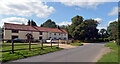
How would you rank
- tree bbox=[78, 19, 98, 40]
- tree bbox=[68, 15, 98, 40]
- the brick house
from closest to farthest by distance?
the brick house, tree bbox=[78, 19, 98, 40], tree bbox=[68, 15, 98, 40]

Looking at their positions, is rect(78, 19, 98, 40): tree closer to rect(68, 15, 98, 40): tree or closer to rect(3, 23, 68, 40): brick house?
rect(68, 15, 98, 40): tree

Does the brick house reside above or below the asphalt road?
above

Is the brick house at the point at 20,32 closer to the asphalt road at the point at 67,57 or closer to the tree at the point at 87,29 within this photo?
the tree at the point at 87,29

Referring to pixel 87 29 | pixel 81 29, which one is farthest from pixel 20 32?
pixel 87 29

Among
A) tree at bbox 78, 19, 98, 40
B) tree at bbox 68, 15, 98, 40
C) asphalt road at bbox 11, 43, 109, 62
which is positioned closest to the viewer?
asphalt road at bbox 11, 43, 109, 62

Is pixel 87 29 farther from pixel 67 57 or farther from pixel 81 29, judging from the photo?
pixel 67 57

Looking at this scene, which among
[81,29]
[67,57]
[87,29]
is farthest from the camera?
[87,29]

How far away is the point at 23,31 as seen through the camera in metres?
33.5

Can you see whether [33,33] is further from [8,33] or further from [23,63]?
[23,63]

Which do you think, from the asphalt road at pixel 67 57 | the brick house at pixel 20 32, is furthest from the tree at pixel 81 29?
the asphalt road at pixel 67 57

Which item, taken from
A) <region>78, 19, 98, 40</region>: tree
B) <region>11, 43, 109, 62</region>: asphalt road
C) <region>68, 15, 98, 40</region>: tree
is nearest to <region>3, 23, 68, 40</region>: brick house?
<region>68, 15, 98, 40</region>: tree

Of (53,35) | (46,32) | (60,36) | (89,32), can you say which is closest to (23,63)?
(46,32)

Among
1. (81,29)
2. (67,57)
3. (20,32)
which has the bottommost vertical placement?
(67,57)

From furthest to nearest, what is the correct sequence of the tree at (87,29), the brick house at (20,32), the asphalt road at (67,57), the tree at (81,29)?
the tree at (81,29), the tree at (87,29), the brick house at (20,32), the asphalt road at (67,57)
